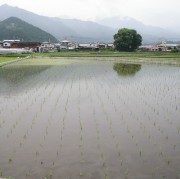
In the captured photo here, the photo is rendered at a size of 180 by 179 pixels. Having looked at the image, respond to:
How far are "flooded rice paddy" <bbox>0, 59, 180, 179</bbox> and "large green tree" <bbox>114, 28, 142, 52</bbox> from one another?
63.4 metres

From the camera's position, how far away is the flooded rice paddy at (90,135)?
296 inches

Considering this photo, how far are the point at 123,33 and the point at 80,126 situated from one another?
240ft

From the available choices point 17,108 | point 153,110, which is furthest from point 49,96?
point 153,110

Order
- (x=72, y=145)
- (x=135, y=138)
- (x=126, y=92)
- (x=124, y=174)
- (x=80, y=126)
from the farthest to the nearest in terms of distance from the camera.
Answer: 1. (x=126, y=92)
2. (x=80, y=126)
3. (x=135, y=138)
4. (x=72, y=145)
5. (x=124, y=174)

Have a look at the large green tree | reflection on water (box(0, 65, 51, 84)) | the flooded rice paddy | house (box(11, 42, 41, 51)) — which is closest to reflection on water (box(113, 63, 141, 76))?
reflection on water (box(0, 65, 51, 84))

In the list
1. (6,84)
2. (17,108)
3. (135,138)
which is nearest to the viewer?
(135,138)

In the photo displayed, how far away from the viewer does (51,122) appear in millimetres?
11875

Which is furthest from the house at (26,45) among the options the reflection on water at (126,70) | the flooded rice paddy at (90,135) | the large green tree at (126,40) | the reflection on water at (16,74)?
the flooded rice paddy at (90,135)

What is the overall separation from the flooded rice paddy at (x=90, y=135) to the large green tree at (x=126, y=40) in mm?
63363

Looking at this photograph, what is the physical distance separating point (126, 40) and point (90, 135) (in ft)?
239

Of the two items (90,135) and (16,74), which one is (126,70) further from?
(90,135)

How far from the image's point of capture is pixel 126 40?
8088 cm

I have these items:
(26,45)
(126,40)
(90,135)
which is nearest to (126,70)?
(90,135)

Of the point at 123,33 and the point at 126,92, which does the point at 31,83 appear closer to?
the point at 126,92
